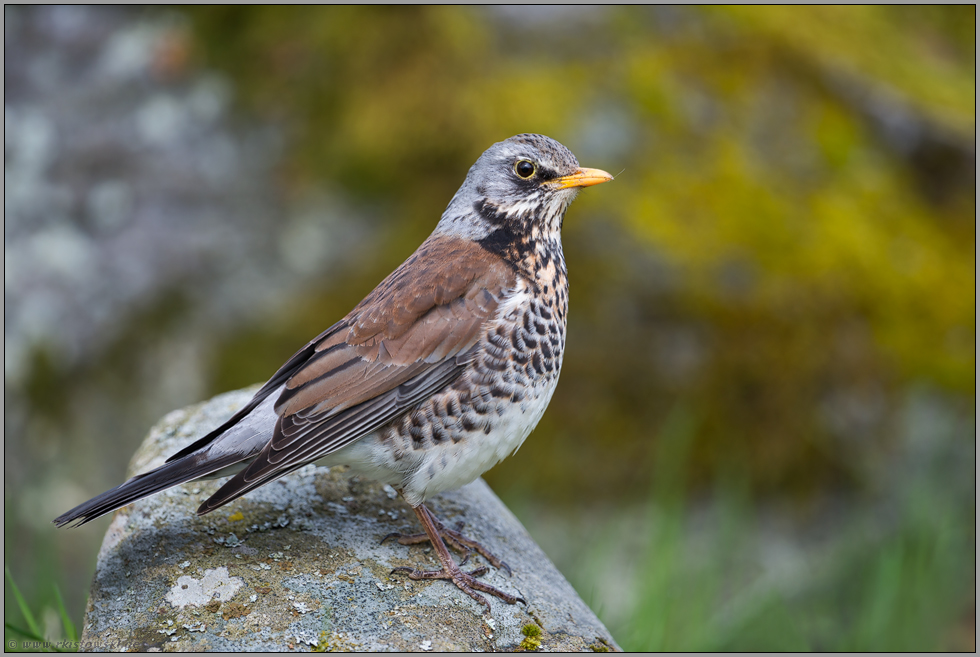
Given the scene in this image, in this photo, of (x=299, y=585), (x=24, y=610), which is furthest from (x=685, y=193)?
(x=24, y=610)

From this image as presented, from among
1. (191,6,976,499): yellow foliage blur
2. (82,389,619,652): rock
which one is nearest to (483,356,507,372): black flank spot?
(82,389,619,652): rock

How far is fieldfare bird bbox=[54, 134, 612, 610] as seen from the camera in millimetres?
3424

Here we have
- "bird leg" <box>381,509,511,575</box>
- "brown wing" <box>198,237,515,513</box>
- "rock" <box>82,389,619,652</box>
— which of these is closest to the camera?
"rock" <box>82,389,619,652</box>

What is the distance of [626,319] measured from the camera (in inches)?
230

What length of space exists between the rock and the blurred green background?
70.2 inches

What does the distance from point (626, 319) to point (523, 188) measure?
7.12 feet

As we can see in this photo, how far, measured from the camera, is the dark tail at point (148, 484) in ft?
10.6

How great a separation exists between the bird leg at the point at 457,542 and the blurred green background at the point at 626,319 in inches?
64.5

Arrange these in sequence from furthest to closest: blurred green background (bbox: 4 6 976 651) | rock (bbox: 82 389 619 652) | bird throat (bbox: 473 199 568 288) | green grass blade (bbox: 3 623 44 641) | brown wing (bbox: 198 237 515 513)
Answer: blurred green background (bbox: 4 6 976 651)
bird throat (bbox: 473 199 568 288)
green grass blade (bbox: 3 623 44 641)
brown wing (bbox: 198 237 515 513)
rock (bbox: 82 389 619 652)

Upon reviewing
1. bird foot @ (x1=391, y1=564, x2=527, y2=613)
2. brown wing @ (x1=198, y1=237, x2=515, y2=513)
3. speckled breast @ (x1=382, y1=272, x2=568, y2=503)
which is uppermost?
brown wing @ (x1=198, y1=237, x2=515, y2=513)

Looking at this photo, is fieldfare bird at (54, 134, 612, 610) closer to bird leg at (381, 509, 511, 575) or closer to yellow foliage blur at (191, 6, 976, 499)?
bird leg at (381, 509, 511, 575)

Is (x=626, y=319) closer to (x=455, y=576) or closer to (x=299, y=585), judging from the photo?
(x=455, y=576)

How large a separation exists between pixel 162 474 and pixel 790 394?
416cm

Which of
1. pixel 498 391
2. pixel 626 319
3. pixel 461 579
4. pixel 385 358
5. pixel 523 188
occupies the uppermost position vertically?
pixel 523 188
